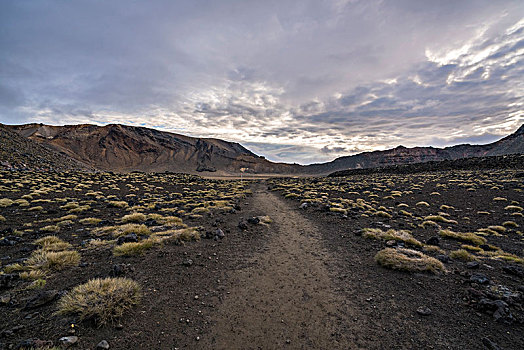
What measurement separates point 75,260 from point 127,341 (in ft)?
14.4

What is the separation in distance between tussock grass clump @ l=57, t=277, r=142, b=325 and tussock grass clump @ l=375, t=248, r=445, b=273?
7355 millimetres

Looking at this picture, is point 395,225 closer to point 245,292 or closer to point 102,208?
point 245,292

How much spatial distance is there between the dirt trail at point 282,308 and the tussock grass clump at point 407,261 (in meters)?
1.97

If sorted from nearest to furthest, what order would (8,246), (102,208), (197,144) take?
(8,246), (102,208), (197,144)

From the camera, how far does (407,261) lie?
263 inches

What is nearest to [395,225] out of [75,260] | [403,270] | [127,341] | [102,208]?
[403,270]

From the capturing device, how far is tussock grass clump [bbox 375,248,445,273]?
640cm

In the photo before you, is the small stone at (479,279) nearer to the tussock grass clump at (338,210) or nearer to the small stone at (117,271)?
the tussock grass clump at (338,210)

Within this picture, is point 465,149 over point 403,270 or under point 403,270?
over

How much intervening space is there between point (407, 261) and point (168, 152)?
5831 inches

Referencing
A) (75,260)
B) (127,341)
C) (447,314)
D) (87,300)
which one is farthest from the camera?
(75,260)

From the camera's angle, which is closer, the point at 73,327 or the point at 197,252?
the point at 73,327

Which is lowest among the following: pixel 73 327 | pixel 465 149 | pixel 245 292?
pixel 245 292

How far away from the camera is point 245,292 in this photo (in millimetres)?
5590
